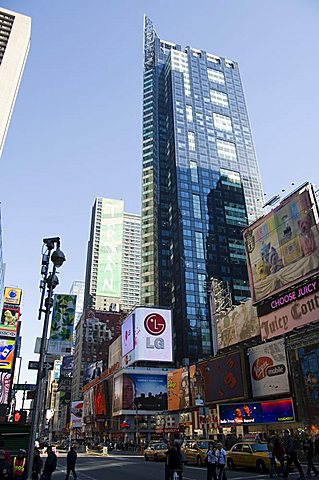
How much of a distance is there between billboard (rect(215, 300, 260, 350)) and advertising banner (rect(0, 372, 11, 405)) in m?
33.4

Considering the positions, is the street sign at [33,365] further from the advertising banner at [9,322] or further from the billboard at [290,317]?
the advertising banner at [9,322]

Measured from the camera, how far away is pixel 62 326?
57.0ft

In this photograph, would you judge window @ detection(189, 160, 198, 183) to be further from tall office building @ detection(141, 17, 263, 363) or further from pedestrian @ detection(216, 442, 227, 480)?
pedestrian @ detection(216, 442, 227, 480)

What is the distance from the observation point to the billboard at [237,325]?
5647 cm

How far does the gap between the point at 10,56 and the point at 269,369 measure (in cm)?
8142

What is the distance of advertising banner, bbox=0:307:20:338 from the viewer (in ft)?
216

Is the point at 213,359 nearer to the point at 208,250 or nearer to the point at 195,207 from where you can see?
the point at 208,250

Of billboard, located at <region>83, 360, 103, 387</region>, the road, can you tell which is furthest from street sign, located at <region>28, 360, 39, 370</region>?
billboard, located at <region>83, 360, 103, 387</region>

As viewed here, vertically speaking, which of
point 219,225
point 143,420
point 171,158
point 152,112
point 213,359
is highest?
point 152,112

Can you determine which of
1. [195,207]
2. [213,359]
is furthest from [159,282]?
[213,359]

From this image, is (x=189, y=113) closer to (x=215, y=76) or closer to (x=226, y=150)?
(x=226, y=150)

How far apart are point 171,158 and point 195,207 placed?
22.1 m

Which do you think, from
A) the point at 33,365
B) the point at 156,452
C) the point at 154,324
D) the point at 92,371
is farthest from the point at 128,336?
the point at 33,365

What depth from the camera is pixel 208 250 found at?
118 metres
